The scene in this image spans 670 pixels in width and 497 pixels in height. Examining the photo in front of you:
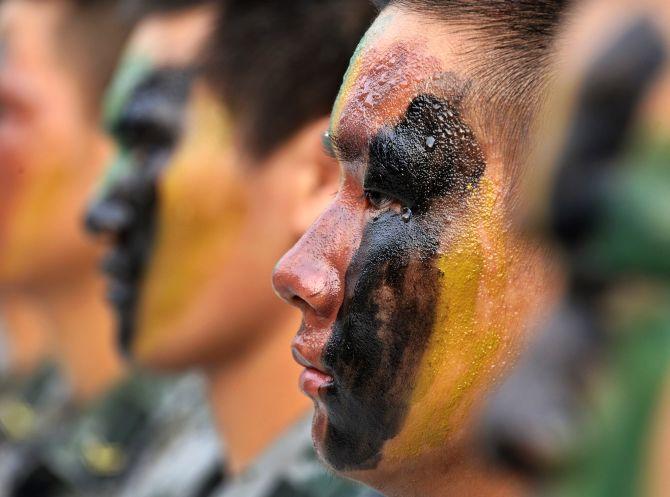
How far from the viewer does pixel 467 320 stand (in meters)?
1.30

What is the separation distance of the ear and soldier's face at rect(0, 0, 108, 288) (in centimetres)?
134

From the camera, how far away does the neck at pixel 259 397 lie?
2.28 meters

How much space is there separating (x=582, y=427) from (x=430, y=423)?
84 cm

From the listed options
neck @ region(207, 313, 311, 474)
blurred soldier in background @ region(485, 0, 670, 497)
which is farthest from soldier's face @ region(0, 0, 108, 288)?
blurred soldier in background @ region(485, 0, 670, 497)

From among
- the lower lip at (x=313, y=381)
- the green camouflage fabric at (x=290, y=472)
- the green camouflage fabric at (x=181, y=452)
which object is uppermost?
the lower lip at (x=313, y=381)

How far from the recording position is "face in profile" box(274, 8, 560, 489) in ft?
4.25

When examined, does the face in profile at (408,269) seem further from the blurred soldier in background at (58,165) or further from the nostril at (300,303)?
the blurred soldier in background at (58,165)

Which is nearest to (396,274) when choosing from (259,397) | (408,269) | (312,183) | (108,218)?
(408,269)

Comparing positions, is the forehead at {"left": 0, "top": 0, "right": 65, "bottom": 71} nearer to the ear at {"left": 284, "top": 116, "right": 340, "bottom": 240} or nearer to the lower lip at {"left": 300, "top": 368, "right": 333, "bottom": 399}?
the ear at {"left": 284, "top": 116, "right": 340, "bottom": 240}

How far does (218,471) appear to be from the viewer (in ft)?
8.51

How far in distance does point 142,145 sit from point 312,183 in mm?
535

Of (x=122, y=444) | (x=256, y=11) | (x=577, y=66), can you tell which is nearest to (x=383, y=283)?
(x=577, y=66)

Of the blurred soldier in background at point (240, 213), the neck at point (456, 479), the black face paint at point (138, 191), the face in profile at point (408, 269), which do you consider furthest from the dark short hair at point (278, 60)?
the neck at point (456, 479)

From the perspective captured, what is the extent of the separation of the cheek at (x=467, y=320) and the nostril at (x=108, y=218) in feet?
4.47
